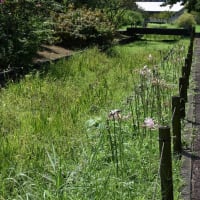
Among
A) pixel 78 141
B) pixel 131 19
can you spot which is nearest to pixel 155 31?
pixel 131 19

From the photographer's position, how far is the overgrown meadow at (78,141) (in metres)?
4.46

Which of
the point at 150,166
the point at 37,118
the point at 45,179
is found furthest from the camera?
the point at 37,118

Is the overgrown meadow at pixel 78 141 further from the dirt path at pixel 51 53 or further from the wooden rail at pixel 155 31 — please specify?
the wooden rail at pixel 155 31

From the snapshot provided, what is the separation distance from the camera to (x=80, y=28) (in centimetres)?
2047

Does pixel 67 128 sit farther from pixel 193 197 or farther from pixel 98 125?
pixel 193 197

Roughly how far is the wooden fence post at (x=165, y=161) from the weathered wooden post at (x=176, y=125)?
1.58 metres

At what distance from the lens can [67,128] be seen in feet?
21.6

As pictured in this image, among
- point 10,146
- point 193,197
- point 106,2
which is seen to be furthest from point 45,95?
point 106,2

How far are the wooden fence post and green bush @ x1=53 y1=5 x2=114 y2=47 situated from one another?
634 inches

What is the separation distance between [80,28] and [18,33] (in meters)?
7.81

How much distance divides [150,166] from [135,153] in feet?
1.20

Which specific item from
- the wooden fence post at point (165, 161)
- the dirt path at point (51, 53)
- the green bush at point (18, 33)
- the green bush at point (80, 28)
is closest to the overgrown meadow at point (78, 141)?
the wooden fence post at point (165, 161)

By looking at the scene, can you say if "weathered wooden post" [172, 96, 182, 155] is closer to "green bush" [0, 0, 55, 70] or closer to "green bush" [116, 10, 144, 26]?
"green bush" [0, 0, 55, 70]

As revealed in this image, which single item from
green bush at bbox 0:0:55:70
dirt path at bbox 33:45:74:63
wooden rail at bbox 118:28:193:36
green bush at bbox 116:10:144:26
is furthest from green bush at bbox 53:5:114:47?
green bush at bbox 116:10:144:26
